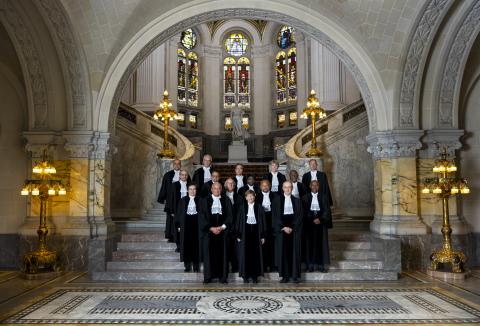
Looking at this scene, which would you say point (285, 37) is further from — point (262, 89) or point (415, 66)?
point (415, 66)

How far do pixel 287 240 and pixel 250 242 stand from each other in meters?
0.70

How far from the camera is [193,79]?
2394cm

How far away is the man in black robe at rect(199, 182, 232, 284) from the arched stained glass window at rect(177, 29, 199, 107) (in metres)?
15.5

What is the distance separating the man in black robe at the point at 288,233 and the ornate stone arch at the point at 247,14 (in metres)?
3.47

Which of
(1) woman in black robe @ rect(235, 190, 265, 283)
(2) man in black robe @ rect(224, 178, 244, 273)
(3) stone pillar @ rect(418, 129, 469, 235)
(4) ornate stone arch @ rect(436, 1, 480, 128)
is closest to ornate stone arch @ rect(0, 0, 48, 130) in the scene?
(2) man in black robe @ rect(224, 178, 244, 273)

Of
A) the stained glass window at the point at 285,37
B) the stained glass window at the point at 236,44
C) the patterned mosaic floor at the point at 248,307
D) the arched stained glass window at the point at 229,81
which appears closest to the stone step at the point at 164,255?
the patterned mosaic floor at the point at 248,307

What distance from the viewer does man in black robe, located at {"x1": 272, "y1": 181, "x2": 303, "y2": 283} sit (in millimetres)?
7895

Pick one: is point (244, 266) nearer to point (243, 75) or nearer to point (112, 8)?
point (112, 8)

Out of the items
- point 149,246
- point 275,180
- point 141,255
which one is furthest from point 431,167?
point 141,255

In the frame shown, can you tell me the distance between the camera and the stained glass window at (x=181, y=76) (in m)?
23.0

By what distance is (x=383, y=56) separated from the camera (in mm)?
9953

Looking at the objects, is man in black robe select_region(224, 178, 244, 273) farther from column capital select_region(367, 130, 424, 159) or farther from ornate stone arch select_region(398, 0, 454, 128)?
ornate stone arch select_region(398, 0, 454, 128)

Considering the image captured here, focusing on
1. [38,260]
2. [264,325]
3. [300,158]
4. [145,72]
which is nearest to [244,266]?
[264,325]

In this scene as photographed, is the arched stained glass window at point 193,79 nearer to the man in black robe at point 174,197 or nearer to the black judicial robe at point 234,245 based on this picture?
the man in black robe at point 174,197
